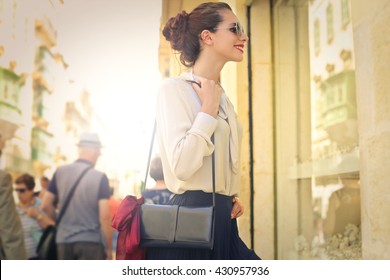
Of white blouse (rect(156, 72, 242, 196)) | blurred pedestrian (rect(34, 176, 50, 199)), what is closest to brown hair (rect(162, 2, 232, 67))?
white blouse (rect(156, 72, 242, 196))

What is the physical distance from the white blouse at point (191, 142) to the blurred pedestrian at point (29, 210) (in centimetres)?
74

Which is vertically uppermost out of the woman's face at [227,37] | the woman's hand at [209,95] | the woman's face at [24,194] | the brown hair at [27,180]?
the woman's face at [227,37]

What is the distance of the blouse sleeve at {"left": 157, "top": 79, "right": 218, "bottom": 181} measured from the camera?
225cm

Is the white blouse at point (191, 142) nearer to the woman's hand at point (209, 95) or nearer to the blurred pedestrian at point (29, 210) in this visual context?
the woman's hand at point (209, 95)

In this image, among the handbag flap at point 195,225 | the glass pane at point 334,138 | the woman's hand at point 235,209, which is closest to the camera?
the handbag flap at point 195,225

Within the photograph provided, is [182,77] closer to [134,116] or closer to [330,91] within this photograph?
[134,116]

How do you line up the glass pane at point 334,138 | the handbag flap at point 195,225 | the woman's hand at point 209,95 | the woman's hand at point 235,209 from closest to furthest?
the handbag flap at point 195,225 → the woman's hand at point 209,95 → the woman's hand at point 235,209 → the glass pane at point 334,138

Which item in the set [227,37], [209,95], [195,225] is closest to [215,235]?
[195,225]

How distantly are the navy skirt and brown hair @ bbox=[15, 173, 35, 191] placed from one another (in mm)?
719

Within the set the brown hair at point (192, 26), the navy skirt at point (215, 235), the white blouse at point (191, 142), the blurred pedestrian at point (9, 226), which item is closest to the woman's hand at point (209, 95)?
the white blouse at point (191, 142)

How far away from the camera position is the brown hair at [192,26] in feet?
8.29

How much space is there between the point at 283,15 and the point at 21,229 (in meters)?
1.86

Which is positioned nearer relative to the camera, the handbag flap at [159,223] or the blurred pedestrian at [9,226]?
the handbag flap at [159,223]

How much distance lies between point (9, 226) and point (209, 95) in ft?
4.09
